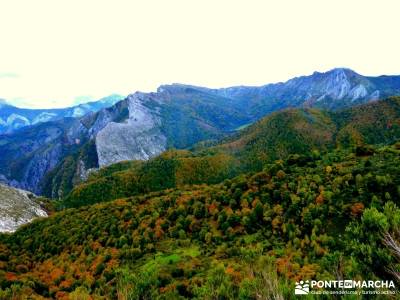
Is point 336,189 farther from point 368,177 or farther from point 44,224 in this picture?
point 44,224

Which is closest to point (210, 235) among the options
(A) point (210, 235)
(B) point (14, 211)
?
(A) point (210, 235)

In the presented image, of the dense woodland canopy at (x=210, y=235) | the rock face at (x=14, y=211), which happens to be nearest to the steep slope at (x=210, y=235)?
the dense woodland canopy at (x=210, y=235)

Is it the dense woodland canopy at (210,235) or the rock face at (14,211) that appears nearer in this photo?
the dense woodland canopy at (210,235)

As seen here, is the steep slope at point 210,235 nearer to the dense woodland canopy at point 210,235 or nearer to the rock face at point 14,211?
the dense woodland canopy at point 210,235

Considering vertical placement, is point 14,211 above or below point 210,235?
below

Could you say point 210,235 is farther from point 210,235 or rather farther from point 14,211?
point 14,211

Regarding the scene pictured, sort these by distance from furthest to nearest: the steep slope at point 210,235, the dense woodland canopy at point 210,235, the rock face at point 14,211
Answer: the rock face at point 14,211 < the steep slope at point 210,235 < the dense woodland canopy at point 210,235
